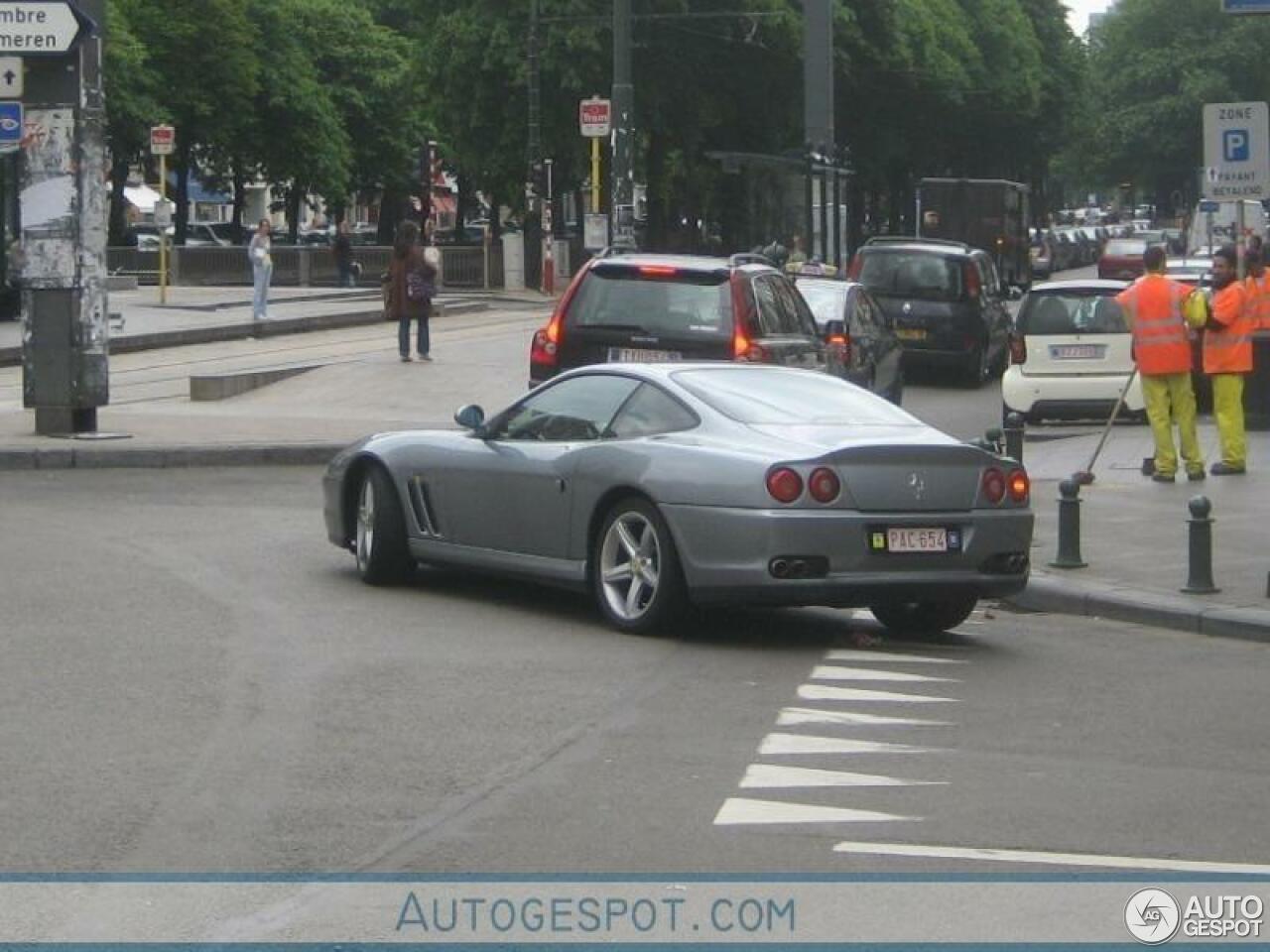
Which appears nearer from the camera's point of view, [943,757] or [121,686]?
[943,757]

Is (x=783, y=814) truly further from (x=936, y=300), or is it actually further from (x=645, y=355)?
(x=936, y=300)

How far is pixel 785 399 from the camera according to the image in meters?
13.1

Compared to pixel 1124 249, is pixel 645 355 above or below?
above

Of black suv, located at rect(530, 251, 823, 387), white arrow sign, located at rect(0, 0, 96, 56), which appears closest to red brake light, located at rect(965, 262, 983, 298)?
black suv, located at rect(530, 251, 823, 387)

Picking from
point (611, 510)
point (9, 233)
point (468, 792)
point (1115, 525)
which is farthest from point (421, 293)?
point (468, 792)

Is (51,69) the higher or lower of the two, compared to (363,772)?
higher

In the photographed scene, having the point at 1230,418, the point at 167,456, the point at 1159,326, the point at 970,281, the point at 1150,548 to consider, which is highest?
the point at 1159,326

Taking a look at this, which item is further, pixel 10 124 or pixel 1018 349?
pixel 1018 349

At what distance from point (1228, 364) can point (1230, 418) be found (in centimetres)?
42

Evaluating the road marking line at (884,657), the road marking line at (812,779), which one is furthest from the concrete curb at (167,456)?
the road marking line at (812,779)

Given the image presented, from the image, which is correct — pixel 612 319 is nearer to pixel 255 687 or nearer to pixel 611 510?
pixel 611 510

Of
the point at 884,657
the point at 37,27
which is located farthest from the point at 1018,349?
the point at 884,657

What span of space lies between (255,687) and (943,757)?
2.86 m

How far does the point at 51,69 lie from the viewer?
20.9m
